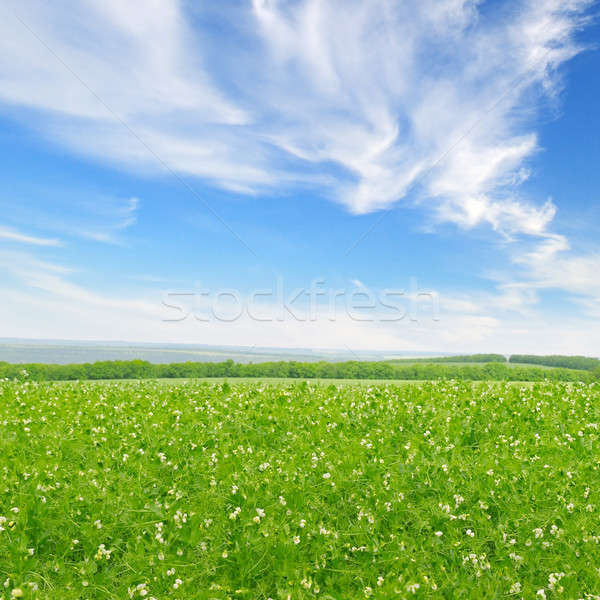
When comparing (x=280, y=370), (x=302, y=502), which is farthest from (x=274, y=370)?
(x=302, y=502)

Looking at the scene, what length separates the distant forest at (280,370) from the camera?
56.8 ft

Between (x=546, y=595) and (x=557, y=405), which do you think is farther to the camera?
(x=557, y=405)

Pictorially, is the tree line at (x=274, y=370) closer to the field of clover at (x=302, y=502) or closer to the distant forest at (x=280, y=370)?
the distant forest at (x=280, y=370)

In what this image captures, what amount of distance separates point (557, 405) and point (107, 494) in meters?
9.38

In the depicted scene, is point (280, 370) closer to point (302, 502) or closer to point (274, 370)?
point (274, 370)

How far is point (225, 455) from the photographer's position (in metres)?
8.35

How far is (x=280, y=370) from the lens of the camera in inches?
731

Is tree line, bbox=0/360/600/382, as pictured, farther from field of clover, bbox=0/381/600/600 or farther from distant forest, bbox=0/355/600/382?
field of clover, bbox=0/381/600/600

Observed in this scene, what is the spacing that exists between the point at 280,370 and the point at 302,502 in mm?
11688

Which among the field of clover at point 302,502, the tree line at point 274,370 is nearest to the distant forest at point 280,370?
the tree line at point 274,370

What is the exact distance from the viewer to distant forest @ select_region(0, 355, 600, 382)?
1731cm

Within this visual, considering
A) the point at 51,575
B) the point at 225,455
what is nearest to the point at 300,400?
the point at 225,455

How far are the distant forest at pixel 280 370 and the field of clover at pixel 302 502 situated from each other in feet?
20.7

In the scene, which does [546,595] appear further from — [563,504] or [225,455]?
[225,455]
